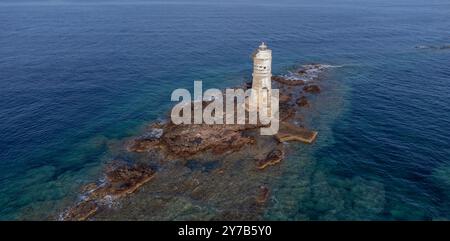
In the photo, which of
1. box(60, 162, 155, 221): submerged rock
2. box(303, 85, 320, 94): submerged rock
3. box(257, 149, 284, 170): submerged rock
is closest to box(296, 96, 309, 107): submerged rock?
box(303, 85, 320, 94): submerged rock

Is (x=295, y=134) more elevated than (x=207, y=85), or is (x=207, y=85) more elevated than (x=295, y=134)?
(x=207, y=85)

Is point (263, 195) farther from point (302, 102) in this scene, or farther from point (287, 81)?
point (287, 81)

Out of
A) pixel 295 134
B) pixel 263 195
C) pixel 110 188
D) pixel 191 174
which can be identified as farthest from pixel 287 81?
pixel 110 188

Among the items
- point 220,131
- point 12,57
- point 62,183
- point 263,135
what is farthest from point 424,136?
point 12,57

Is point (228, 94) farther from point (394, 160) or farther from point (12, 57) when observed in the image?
point (12, 57)

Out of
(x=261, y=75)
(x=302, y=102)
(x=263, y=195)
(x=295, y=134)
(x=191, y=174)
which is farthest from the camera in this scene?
(x=302, y=102)

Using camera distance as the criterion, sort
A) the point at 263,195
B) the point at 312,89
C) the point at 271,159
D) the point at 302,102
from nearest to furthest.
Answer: the point at 263,195 → the point at 271,159 → the point at 302,102 → the point at 312,89
